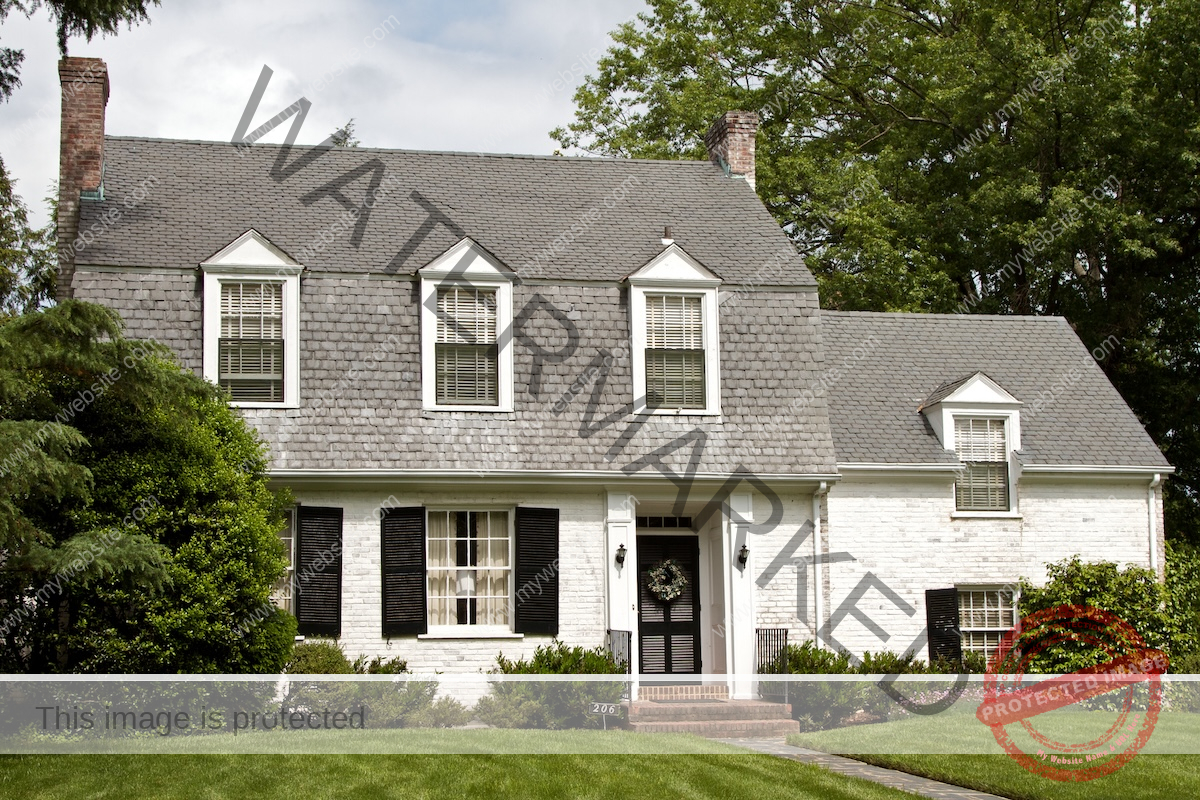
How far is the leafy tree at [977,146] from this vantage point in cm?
2614

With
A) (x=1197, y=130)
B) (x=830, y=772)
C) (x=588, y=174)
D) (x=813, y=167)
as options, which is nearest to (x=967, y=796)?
(x=830, y=772)

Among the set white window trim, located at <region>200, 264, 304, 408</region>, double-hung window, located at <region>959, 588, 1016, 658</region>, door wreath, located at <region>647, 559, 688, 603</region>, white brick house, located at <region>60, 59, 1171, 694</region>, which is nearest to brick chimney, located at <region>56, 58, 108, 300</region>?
white brick house, located at <region>60, 59, 1171, 694</region>

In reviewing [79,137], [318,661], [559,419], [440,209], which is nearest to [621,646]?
[559,419]

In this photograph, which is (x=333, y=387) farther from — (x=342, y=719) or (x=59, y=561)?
(x=59, y=561)

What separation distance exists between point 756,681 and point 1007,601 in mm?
4602

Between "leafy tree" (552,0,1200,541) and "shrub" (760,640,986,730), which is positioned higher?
"leafy tree" (552,0,1200,541)

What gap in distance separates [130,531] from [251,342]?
4.51 meters

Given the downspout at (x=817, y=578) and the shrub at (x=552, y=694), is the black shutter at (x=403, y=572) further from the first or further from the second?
the downspout at (x=817, y=578)

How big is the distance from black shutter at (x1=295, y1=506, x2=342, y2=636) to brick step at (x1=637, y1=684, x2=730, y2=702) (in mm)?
4019

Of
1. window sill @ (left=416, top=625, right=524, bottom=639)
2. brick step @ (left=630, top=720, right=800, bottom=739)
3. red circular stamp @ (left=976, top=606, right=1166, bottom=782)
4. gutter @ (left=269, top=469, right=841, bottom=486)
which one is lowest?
brick step @ (left=630, top=720, right=800, bottom=739)

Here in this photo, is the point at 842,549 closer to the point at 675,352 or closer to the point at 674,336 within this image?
the point at 675,352

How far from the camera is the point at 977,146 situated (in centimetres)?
2845

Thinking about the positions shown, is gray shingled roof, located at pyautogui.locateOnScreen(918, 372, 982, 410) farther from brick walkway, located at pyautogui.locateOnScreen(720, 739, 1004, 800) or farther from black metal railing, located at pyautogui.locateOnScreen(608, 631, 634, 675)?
brick walkway, located at pyautogui.locateOnScreen(720, 739, 1004, 800)

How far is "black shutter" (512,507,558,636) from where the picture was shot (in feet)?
54.9
